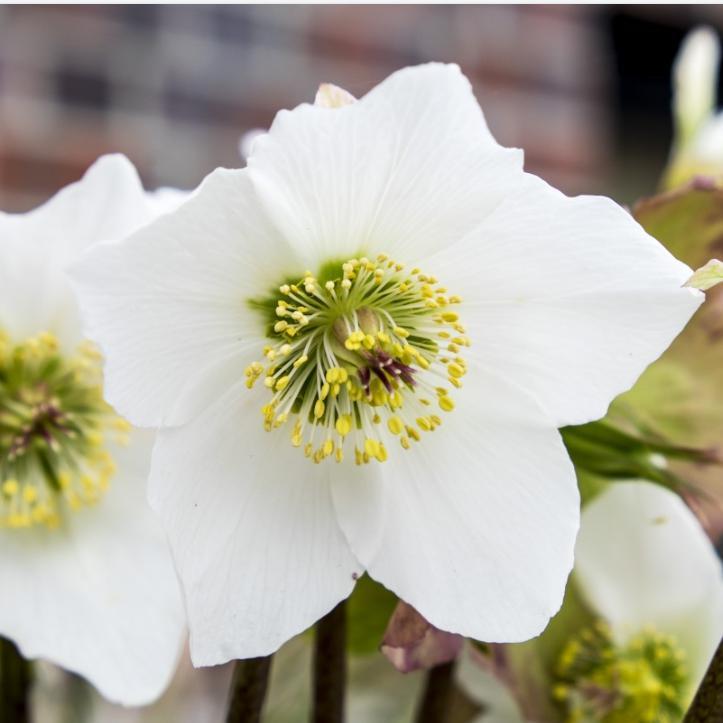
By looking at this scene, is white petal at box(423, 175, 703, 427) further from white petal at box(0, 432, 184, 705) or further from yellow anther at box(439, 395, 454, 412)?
white petal at box(0, 432, 184, 705)

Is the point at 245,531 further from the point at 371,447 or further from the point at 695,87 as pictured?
the point at 695,87

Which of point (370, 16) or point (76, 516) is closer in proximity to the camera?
Result: point (76, 516)

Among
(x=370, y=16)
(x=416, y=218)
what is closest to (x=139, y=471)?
(x=416, y=218)

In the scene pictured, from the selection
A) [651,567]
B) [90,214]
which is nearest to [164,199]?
[90,214]

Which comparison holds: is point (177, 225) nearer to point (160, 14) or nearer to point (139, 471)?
point (139, 471)

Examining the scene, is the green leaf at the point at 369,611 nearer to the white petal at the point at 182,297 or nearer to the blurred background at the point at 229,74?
the white petal at the point at 182,297
